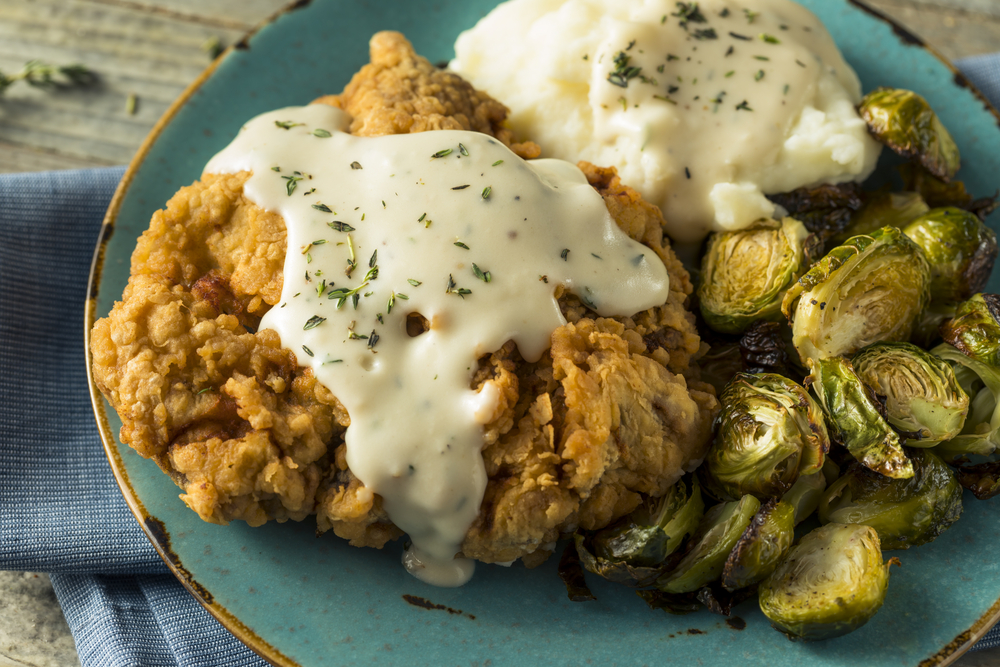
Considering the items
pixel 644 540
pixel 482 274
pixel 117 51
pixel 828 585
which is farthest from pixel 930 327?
pixel 117 51

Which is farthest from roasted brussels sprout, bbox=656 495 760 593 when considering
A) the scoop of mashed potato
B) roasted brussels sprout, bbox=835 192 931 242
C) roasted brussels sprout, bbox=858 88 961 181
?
roasted brussels sprout, bbox=858 88 961 181

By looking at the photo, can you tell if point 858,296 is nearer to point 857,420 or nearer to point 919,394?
point 919,394

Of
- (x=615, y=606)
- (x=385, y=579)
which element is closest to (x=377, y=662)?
(x=385, y=579)

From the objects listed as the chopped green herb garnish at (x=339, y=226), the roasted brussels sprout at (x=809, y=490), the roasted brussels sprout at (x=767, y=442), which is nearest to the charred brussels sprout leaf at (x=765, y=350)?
the roasted brussels sprout at (x=767, y=442)

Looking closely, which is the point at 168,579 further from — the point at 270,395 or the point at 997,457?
the point at 997,457

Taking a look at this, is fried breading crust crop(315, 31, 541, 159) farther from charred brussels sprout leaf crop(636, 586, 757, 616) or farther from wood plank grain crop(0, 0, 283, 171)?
charred brussels sprout leaf crop(636, 586, 757, 616)
